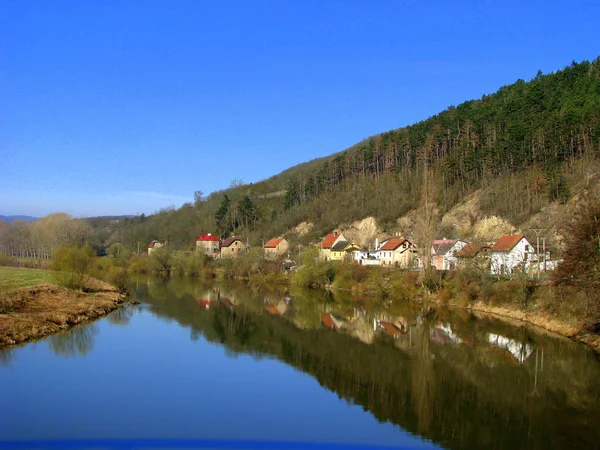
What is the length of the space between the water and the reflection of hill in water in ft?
0.26

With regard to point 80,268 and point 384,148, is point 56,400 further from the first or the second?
point 384,148

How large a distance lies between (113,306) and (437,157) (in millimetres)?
51876

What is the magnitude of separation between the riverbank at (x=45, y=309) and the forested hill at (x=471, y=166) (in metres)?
29.9

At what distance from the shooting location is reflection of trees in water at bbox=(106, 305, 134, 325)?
3458 centimetres

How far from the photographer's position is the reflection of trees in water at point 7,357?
21984mm

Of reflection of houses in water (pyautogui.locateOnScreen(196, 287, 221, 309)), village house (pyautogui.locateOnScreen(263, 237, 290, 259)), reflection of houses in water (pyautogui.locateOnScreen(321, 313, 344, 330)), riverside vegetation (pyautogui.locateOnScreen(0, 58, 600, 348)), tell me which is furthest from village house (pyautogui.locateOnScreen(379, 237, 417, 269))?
reflection of houses in water (pyautogui.locateOnScreen(321, 313, 344, 330))

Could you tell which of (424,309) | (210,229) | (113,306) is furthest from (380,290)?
(210,229)

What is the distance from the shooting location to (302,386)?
2080 centimetres

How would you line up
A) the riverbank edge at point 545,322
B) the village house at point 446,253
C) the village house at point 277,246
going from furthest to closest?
the village house at point 277,246 < the village house at point 446,253 < the riverbank edge at point 545,322

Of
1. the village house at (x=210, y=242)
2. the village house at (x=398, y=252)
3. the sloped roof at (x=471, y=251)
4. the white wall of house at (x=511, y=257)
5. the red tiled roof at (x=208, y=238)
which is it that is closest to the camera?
the white wall of house at (x=511, y=257)

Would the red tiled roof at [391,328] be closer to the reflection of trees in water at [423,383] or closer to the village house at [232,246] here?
the reflection of trees in water at [423,383]

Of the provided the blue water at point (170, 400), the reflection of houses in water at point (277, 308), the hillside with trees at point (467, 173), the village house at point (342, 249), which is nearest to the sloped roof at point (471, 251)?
the hillside with trees at point (467, 173)

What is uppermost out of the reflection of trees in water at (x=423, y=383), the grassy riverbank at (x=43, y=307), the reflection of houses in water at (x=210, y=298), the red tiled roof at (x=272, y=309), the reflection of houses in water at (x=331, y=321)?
the grassy riverbank at (x=43, y=307)

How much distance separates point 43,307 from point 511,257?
36.1 metres
